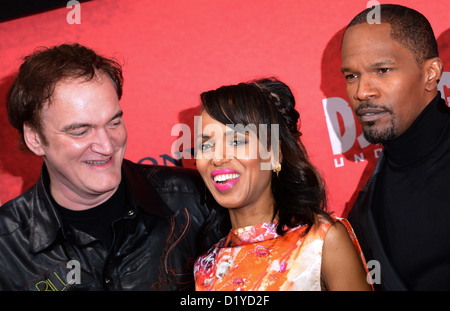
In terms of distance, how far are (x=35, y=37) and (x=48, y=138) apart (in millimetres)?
1164

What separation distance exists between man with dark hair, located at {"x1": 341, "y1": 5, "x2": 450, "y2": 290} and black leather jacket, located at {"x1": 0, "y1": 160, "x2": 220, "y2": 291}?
758 mm

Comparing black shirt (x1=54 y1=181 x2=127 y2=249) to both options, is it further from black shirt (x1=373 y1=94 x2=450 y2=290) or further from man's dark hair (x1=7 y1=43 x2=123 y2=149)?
black shirt (x1=373 y1=94 x2=450 y2=290)

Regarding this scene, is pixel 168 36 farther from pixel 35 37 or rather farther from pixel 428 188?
pixel 428 188

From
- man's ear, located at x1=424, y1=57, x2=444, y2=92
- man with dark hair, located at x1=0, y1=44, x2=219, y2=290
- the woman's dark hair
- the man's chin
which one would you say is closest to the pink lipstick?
the woman's dark hair

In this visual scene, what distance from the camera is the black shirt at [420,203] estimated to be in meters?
2.01

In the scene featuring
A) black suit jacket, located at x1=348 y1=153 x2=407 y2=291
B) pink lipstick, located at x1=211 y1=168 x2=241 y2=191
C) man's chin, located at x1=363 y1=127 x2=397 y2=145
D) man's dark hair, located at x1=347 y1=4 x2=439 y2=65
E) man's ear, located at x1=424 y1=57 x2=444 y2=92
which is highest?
man's dark hair, located at x1=347 y1=4 x2=439 y2=65

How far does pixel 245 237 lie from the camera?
6.95 feet

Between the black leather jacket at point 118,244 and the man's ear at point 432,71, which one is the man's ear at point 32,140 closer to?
the black leather jacket at point 118,244

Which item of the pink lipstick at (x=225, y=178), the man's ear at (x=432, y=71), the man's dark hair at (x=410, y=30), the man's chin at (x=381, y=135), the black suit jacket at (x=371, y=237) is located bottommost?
the black suit jacket at (x=371, y=237)

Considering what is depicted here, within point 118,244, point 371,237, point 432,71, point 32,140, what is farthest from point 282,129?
point 32,140

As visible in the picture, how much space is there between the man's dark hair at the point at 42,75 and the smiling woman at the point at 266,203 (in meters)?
0.57

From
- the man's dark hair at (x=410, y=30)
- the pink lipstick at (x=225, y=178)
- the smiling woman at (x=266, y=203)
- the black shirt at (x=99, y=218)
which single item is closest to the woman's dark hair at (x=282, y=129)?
the smiling woman at (x=266, y=203)

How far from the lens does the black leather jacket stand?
2.21 meters

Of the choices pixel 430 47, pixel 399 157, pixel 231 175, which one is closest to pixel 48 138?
pixel 231 175
